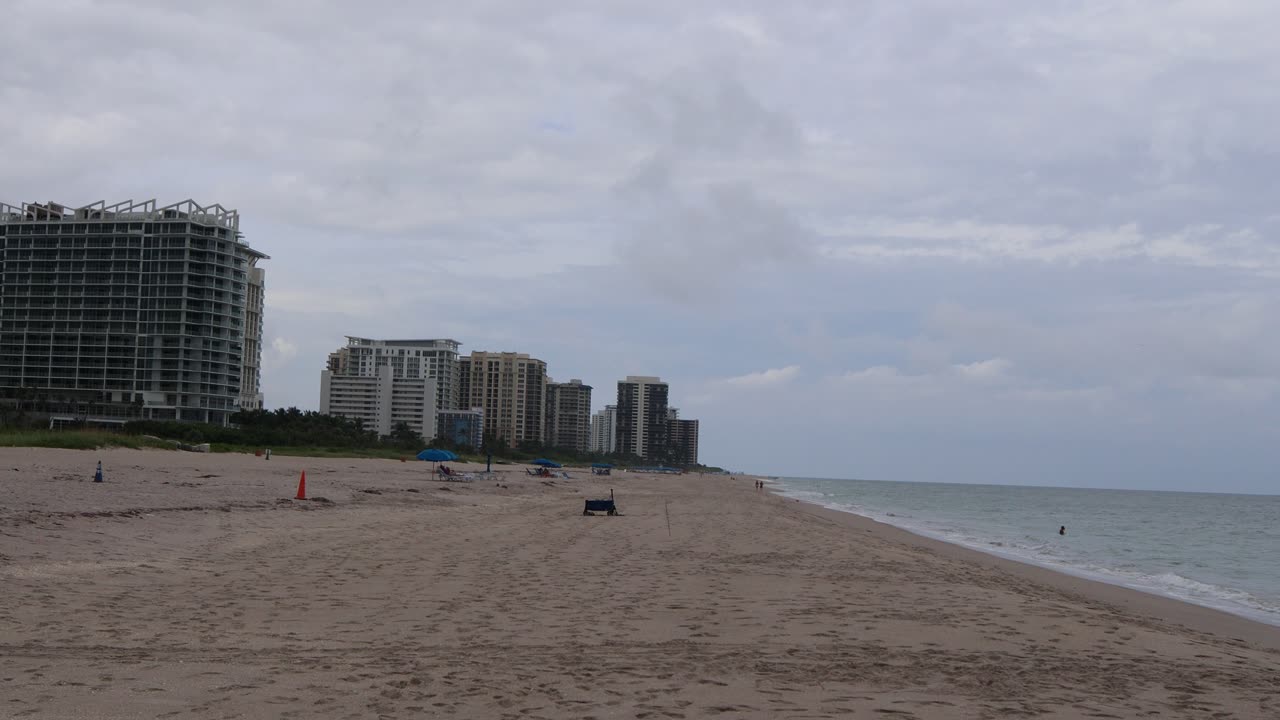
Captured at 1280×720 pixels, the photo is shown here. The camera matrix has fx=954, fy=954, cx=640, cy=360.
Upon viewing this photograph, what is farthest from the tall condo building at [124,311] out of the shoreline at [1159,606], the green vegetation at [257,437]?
the shoreline at [1159,606]

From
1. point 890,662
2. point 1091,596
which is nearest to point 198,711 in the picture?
point 890,662

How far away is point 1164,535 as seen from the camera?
46469mm

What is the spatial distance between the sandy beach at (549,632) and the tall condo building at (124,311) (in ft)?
366

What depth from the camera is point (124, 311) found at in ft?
401

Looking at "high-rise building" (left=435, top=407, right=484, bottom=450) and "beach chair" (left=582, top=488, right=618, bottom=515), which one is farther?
"high-rise building" (left=435, top=407, right=484, bottom=450)

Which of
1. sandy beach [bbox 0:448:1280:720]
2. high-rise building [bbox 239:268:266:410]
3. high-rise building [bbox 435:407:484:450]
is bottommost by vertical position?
high-rise building [bbox 435:407:484:450]

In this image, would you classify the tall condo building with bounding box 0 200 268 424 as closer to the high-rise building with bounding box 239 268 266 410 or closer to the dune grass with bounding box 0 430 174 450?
the high-rise building with bounding box 239 268 266 410

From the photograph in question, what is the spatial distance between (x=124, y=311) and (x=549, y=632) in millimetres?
130756

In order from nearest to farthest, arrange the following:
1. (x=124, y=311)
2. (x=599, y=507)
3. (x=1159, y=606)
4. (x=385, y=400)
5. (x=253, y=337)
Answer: (x=1159, y=606)
(x=599, y=507)
(x=124, y=311)
(x=253, y=337)
(x=385, y=400)

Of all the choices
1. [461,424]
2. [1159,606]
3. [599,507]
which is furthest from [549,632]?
[461,424]

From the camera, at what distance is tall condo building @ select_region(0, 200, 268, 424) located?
120375 mm

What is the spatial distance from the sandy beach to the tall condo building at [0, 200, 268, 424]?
111470mm

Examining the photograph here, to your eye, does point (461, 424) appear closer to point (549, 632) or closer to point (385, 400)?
point (385, 400)

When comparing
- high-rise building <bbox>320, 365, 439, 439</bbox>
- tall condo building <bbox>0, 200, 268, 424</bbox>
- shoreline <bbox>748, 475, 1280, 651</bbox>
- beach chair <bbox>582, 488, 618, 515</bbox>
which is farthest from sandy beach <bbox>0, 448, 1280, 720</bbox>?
high-rise building <bbox>320, 365, 439, 439</bbox>
